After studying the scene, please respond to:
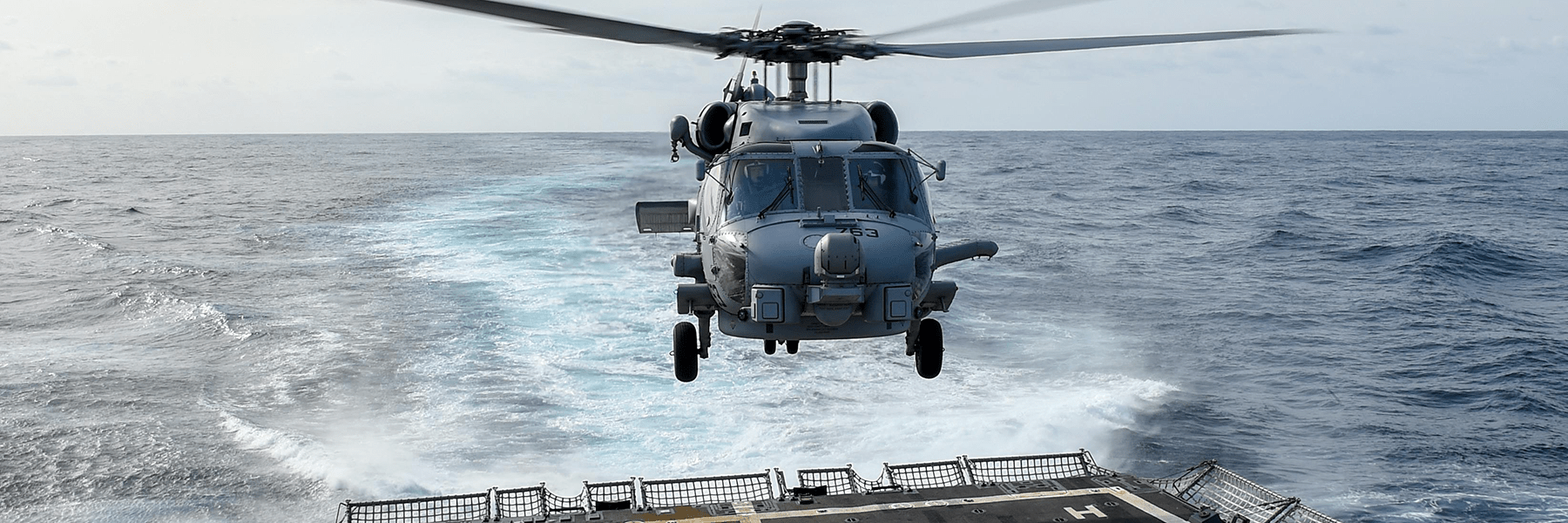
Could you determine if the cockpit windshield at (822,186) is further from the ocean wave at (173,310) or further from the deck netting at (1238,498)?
the ocean wave at (173,310)

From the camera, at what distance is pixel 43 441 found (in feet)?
98.8

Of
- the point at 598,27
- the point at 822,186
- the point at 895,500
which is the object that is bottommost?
the point at 895,500

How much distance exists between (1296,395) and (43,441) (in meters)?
35.8

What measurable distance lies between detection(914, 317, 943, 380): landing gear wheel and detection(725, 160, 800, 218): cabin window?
219cm

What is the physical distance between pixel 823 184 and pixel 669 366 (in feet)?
72.0

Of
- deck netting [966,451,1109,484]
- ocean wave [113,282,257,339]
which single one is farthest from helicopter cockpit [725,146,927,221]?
ocean wave [113,282,257,339]

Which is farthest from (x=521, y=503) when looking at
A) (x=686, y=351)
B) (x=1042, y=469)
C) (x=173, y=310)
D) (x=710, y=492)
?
(x=173, y=310)

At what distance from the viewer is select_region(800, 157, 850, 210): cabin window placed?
11969 millimetres

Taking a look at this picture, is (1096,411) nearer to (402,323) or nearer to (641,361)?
(641,361)

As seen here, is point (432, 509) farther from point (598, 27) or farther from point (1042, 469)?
point (598, 27)

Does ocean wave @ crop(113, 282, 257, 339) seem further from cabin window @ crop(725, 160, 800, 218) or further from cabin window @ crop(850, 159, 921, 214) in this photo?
cabin window @ crop(850, 159, 921, 214)

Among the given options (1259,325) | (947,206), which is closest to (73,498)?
(1259,325)

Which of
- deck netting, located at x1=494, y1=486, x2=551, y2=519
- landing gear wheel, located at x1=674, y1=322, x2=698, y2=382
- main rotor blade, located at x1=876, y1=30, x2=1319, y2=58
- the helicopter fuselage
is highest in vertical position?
main rotor blade, located at x1=876, y1=30, x2=1319, y2=58

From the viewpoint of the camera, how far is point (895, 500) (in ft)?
82.7
